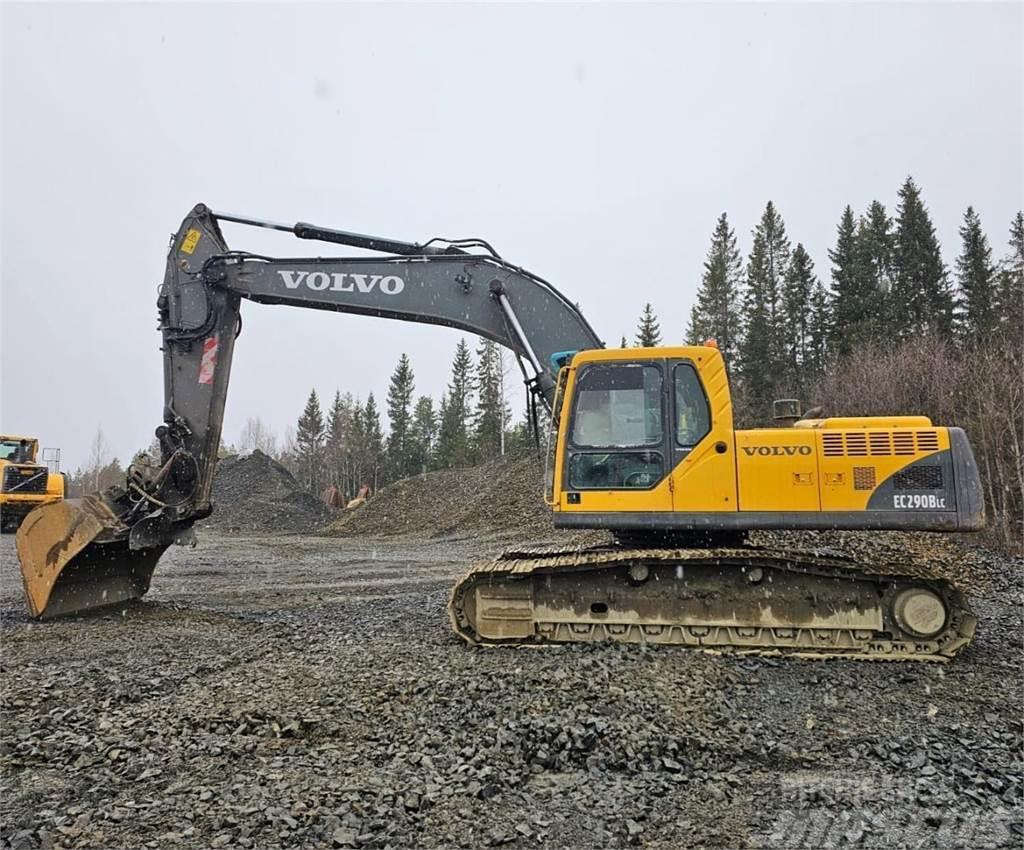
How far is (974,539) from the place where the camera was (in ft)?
51.1

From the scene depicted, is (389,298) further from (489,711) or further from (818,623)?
(818,623)

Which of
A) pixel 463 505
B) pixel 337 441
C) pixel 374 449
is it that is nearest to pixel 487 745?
pixel 463 505

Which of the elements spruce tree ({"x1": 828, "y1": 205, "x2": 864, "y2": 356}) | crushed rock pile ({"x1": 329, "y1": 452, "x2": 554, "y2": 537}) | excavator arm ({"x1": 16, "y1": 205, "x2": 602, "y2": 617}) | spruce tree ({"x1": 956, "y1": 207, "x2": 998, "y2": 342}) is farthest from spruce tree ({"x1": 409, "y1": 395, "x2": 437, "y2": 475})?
excavator arm ({"x1": 16, "y1": 205, "x2": 602, "y2": 617})

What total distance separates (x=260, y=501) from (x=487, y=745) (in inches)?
1127

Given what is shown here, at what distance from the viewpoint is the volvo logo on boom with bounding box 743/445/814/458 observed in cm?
572

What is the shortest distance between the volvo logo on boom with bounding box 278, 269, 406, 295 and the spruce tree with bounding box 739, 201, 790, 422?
28844 millimetres

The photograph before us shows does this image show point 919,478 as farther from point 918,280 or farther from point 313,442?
point 313,442

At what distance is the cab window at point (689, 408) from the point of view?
5.91 metres

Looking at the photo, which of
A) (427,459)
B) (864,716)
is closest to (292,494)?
(427,459)

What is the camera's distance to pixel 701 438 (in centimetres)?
588

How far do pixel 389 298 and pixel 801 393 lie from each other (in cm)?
3211

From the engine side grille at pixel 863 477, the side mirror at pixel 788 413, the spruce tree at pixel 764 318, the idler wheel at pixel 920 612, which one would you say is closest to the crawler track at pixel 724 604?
the idler wheel at pixel 920 612

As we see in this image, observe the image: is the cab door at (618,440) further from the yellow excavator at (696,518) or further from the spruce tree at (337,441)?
the spruce tree at (337,441)

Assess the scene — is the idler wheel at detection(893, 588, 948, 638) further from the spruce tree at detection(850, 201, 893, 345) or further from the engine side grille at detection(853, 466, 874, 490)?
the spruce tree at detection(850, 201, 893, 345)
